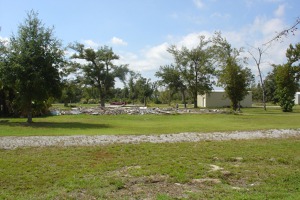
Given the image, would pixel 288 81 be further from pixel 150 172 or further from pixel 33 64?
pixel 150 172

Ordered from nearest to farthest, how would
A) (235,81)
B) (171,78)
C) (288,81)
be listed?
(235,81) → (288,81) → (171,78)

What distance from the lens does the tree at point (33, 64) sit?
22484mm

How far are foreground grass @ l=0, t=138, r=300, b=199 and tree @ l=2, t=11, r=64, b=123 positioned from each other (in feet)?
41.2

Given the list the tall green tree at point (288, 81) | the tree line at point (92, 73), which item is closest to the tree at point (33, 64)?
the tree line at point (92, 73)

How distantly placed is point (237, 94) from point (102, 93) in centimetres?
2492

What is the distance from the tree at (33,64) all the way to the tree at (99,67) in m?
27.4

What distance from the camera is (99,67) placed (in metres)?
52.6

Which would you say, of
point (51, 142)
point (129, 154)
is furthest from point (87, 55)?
point (129, 154)

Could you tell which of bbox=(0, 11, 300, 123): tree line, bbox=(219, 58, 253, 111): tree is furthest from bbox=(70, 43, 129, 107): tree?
bbox=(219, 58, 253, 111): tree

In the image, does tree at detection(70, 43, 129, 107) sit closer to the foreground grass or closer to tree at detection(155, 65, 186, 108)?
tree at detection(155, 65, 186, 108)

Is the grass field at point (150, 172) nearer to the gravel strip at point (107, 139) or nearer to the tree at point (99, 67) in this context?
the gravel strip at point (107, 139)

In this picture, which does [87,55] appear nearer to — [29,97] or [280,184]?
[29,97]

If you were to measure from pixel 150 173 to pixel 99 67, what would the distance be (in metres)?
46.1

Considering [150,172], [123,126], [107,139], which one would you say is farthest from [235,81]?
[150,172]
